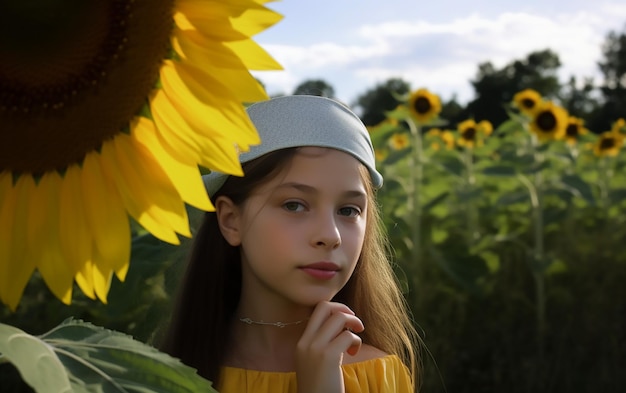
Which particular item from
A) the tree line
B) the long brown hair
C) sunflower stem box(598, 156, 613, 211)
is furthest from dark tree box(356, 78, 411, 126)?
the long brown hair

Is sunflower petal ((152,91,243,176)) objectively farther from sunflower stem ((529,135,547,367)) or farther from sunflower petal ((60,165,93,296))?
sunflower stem ((529,135,547,367))

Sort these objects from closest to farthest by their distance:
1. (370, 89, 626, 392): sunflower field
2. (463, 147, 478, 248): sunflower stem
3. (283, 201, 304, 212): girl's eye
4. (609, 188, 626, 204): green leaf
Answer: (283, 201, 304, 212): girl's eye
(370, 89, 626, 392): sunflower field
(463, 147, 478, 248): sunflower stem
(609, 188, 626, 204): green leaf

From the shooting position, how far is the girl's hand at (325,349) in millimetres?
1205

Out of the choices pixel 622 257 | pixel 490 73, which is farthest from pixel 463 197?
pixel 490 73

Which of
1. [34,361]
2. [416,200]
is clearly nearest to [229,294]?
[34,361]

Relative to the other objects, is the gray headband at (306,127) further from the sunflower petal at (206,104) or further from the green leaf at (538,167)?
the green leaf at (538,167)

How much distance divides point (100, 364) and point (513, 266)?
4596 millimetres

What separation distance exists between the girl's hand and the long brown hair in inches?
8.3

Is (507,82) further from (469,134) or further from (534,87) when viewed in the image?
(469,134)

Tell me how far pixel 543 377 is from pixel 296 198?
114 inches

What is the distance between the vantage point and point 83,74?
2.41 feet

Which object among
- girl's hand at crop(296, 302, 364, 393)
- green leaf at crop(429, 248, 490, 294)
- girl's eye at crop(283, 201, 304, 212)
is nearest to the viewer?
girl's hand at crop(296, 302, 364, 393)

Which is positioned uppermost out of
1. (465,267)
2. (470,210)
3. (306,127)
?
(470,210)

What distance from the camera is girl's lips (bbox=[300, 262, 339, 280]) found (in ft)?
4.16
